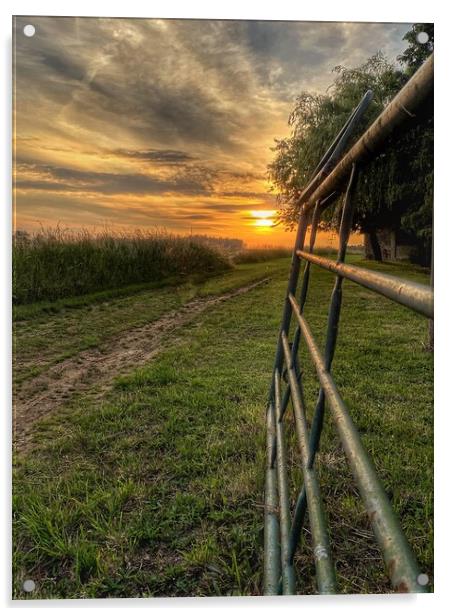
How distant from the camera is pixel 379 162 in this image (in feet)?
7.39

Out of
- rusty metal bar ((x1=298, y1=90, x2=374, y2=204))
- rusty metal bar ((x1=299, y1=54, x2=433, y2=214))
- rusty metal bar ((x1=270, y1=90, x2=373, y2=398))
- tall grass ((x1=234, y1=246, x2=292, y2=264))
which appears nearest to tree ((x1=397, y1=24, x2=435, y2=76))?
rusty metal bar ((x1=270, y1=90, x2=373, y2=398))

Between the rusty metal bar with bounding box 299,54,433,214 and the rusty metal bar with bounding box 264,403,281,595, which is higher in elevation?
the rusty metal bar with bounding box 299,54,433,214

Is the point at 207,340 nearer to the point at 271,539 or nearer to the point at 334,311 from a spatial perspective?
the point at 271,539

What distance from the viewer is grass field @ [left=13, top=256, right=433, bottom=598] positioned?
1220 millimetres

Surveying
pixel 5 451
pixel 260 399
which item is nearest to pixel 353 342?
pixel 260 399

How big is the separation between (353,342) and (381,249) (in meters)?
0.75

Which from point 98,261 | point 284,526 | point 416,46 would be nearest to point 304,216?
point 416,46

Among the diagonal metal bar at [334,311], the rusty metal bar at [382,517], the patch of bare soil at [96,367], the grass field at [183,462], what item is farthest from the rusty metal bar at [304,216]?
the patch of bare soil at [96,367]

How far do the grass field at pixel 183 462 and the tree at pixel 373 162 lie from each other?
30 cm

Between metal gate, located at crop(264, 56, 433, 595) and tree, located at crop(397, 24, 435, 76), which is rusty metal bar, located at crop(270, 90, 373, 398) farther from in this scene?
tree, located at crop(397, 24, 435, 76)

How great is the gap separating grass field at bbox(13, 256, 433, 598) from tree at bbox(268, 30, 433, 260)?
11.6 inches

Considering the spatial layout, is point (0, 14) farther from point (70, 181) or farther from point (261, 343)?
point (261, 343)

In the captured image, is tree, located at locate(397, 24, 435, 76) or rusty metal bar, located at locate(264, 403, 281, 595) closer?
rusty metal bar, located at locate(264, 403, 281, 595)

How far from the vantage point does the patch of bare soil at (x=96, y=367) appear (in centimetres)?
183
